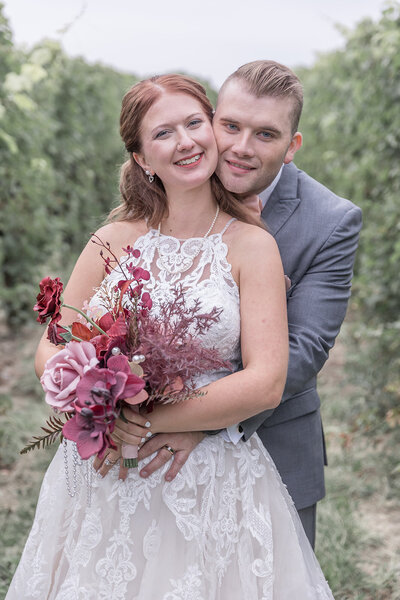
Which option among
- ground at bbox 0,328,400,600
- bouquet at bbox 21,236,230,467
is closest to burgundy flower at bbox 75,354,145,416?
bouquet at bbox 21,236,230,467

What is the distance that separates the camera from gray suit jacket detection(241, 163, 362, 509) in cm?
261

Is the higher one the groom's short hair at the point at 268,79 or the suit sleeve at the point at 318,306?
the groom's short hair at the point at 268,79

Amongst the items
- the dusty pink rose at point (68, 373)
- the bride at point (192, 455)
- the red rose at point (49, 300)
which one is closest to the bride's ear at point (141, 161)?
the bride at point (192, 455)

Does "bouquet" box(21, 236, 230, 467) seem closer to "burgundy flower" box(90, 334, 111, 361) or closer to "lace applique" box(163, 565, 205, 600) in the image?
"burgundy flower" box(90, 334, 111, 361)

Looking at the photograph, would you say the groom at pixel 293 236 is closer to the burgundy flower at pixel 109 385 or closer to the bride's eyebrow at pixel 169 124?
the bride's eyebrow at pixel 169 124

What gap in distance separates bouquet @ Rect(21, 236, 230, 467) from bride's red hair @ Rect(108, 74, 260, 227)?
0.52 m

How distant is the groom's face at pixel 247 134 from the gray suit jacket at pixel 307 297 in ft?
0.73

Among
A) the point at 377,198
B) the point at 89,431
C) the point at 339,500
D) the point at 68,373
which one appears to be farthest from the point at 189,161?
the point at 377,198

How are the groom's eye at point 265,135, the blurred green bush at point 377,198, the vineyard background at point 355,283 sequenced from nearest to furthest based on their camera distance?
the groom's eye at point 265,135
the vineyard background at point 355,283
the blurred green bush at point 377,198

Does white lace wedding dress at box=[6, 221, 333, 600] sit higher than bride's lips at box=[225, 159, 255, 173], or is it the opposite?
bride's lips at box=[225, 159, 255, 173]

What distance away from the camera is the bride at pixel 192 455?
87.1 inches

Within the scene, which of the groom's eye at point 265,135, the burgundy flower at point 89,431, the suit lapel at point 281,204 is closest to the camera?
the burgundy flower at point 89,431

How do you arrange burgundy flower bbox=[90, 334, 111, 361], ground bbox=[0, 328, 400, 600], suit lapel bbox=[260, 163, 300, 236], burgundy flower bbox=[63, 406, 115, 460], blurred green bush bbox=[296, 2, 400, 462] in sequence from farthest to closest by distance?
blurred green bush bbox=[296, 2, 400, 462]
ground bbox=[0, 328, 400, 600]
suit lapel bbox=[260, 163, 300, 236]
burgundy flower bbox=[90, 334, 111, 361]
burgundy flower bbox=[63, 406, 115, 460]

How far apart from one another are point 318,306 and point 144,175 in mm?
775
